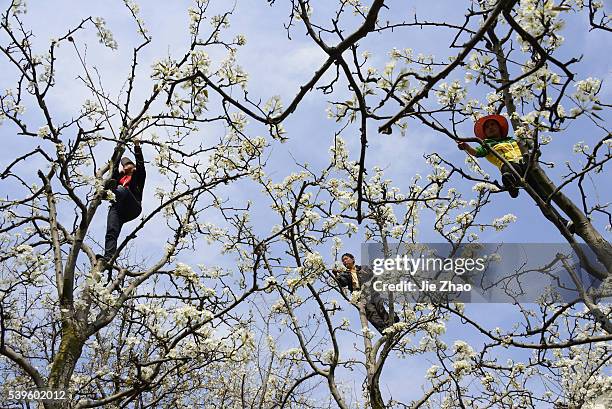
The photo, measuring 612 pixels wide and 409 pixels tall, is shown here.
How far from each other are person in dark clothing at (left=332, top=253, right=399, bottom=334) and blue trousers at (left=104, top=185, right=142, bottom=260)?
9.22 feet

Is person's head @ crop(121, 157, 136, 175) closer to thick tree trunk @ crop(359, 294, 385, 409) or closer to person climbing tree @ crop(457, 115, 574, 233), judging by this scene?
thick tree trunk @ crop(359, 294, 385, 409)

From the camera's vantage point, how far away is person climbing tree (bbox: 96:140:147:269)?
6.69 metres

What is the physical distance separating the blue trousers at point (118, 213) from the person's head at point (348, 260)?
2.87m

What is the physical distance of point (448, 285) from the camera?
23.7 ft

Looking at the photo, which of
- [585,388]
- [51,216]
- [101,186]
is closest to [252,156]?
[101,186]

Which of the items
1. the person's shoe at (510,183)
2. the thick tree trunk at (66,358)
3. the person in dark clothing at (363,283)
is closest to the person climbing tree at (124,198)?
the thick tree trunk at (66,358)

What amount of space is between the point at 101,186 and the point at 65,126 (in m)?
0.79

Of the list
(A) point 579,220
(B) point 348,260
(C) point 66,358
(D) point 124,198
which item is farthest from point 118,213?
(A) point 579,220

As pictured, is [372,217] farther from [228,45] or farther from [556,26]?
[556,26]

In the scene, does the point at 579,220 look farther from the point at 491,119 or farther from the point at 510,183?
the point at 491,119

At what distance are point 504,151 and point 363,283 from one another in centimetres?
339

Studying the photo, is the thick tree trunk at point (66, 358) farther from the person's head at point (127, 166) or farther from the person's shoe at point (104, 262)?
the person's head at point (127, 166)

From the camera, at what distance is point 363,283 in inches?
322
